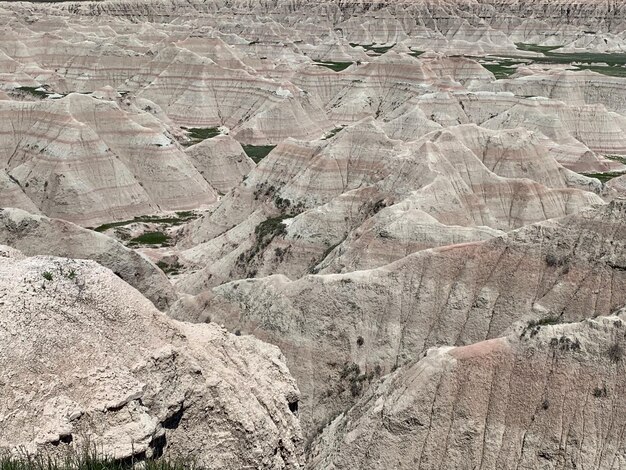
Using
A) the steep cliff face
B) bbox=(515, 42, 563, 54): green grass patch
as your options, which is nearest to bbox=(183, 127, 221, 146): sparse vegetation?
the steep cliff face

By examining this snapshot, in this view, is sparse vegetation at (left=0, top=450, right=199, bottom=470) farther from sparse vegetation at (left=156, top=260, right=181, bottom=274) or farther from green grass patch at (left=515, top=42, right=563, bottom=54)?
green grass patch at (left=515, top=42, right=563, bottom=54)

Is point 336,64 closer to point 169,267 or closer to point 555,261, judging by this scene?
point 169,267

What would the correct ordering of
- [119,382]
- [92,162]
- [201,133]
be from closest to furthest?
[119,382]
[92,162]
[201,133]

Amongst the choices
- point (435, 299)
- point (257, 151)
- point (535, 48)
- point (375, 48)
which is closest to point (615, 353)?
point (435, 299)

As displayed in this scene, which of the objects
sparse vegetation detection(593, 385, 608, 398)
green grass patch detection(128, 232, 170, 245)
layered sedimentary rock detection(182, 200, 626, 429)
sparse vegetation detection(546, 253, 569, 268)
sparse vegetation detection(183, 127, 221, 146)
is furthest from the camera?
sparse vegetation detection(183, 127, 221, 146)

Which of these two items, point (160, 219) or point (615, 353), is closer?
point (615, 353)

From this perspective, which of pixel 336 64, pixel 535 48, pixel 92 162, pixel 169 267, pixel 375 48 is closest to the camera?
pixel 169 267

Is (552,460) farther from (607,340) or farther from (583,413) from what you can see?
(607,340)
